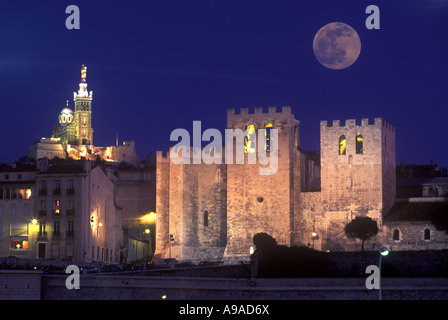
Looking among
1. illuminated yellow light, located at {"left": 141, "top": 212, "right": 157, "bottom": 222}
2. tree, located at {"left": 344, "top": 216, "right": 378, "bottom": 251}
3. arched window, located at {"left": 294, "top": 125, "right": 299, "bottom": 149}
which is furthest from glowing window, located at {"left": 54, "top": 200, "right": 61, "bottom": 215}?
tree, located at {"left": 344, "top": 216, "right": 378, "bottom": 251}

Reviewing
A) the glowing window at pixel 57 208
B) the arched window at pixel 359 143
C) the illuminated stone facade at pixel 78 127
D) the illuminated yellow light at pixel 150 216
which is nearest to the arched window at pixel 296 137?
the arched window at pixel 359 143

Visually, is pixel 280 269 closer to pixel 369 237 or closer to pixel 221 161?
pixel 369 237

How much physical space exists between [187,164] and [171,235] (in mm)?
4615

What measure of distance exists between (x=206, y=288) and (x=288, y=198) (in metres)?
14.5

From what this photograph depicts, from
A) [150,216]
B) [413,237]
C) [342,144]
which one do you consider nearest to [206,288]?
[413,237]

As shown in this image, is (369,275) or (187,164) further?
(187,164)

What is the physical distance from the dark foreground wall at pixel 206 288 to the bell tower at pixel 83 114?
370ft

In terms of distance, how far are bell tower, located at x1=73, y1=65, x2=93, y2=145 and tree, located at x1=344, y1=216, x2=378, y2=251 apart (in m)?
106

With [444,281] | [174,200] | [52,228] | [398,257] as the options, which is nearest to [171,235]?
[174,200]

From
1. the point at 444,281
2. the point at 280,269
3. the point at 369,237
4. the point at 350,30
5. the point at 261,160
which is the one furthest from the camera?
the point at 350,30

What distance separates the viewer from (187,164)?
2746 inches

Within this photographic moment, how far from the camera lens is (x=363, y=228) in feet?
208

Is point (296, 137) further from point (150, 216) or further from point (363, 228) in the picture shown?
point (150, 216)

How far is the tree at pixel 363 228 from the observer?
63.5 m
